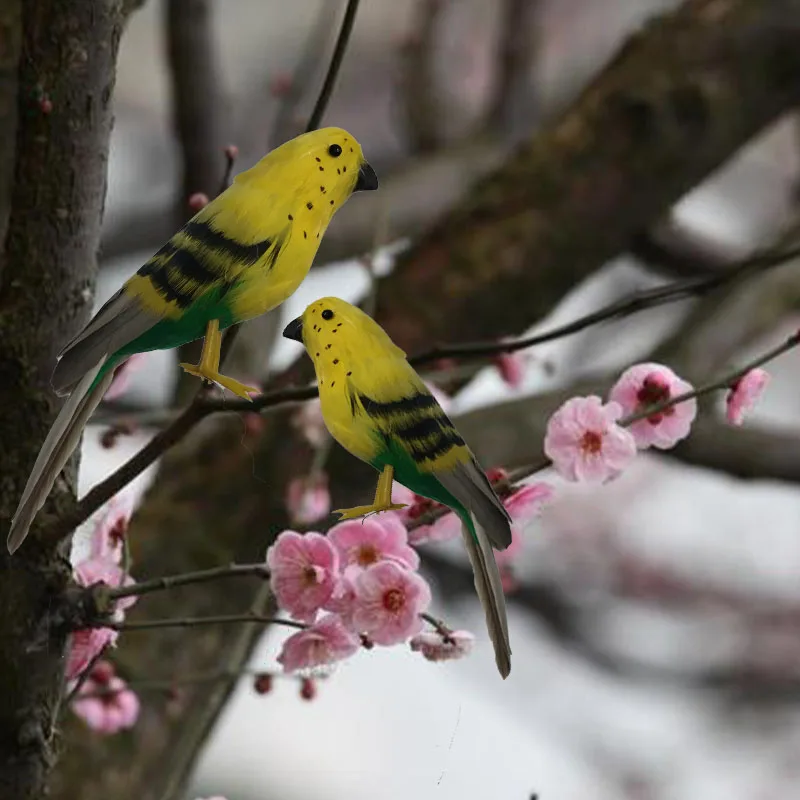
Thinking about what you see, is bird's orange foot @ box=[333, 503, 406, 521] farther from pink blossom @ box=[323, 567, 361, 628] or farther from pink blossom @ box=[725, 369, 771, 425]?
pink blossom @ box=[725, 369, 771, 425]

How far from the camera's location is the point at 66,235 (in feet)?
1.31

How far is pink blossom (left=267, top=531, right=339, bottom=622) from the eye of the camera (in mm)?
391

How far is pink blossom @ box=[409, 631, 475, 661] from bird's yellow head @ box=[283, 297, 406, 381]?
0.12m

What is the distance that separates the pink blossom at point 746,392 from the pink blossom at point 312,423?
278 millimetres

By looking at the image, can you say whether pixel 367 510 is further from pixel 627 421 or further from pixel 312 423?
pixel 312 423

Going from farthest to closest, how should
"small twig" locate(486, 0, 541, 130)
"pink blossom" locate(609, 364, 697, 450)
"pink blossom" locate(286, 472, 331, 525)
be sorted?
1. "small twig" locate(486, 0, 541, 130)
2. "pink blossom" locate(286, 472, 331, 525)
3. "pink blossom" locate(609, 364, 697, 450)

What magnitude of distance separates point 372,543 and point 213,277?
12cm

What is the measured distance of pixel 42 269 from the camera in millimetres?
401

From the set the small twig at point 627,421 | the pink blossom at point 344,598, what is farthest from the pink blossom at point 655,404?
the pink blossom at point 344,598

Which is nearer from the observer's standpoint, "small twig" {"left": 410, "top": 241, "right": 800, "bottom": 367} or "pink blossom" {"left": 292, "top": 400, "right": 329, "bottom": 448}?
"small twig" {"left": 410, "top": 241, "right": 800, "bottom": 367}

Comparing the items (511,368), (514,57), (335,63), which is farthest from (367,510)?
(514,57)

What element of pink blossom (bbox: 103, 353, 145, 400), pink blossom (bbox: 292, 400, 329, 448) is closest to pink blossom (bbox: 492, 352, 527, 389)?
pink blossom (bbox: 292, 400, 329, 448)

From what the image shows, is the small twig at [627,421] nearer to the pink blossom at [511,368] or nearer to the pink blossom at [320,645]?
the pink blossom at [320,645]

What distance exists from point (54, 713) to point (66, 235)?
0.56 feet
